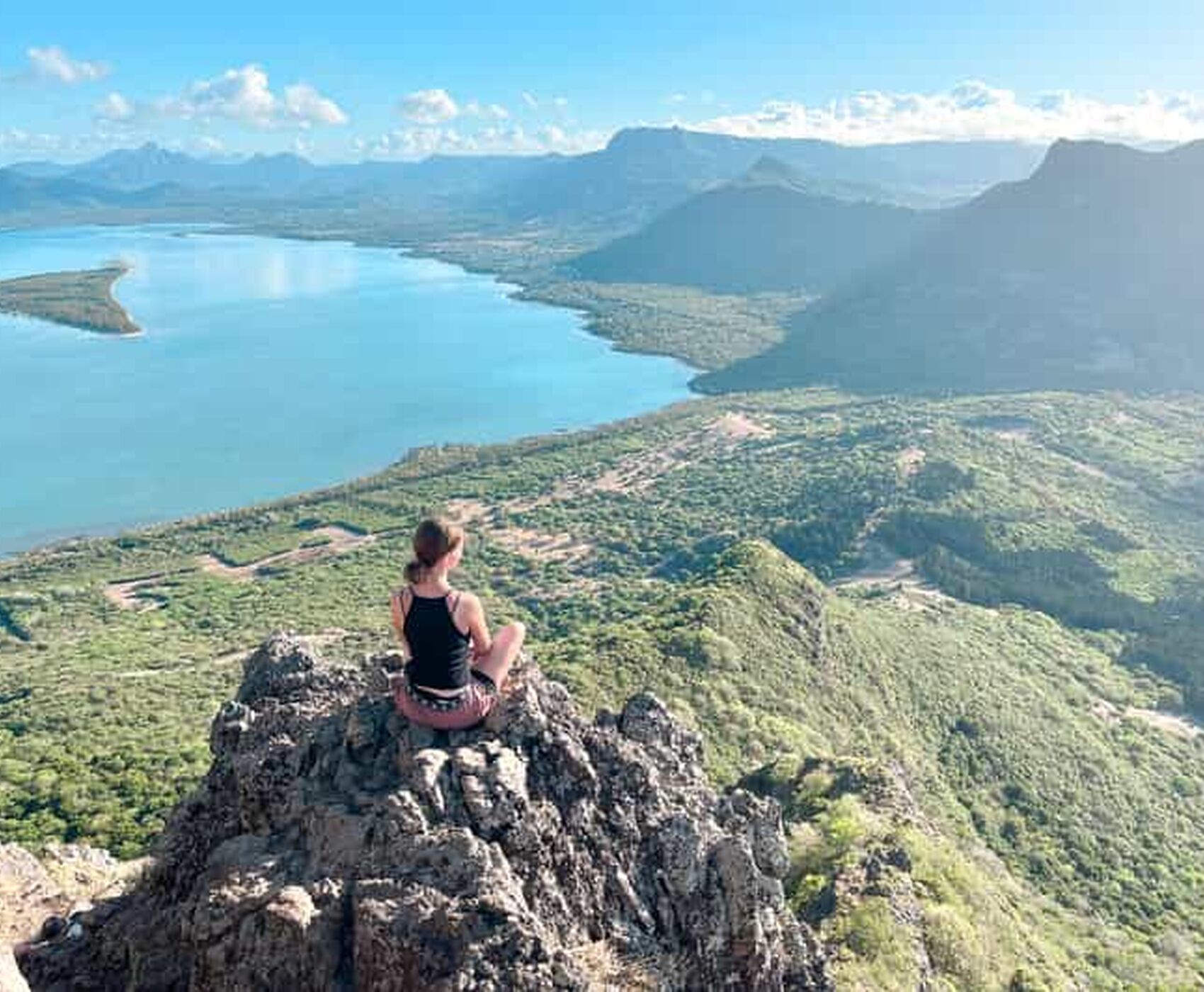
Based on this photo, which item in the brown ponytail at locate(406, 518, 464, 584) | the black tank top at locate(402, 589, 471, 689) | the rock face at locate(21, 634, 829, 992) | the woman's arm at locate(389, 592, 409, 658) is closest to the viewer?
the rock face at locate(21, 634, 829, 992)

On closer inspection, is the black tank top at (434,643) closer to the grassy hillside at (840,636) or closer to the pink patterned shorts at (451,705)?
the pink patterned shorts at (451,705)

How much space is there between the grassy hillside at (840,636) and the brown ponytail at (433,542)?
1791 centimetres

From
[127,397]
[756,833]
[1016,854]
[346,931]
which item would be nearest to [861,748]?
[1016,854]

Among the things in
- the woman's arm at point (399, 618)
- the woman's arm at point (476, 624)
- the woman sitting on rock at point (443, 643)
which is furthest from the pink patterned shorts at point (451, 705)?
the woman's arm at point (399, 618)

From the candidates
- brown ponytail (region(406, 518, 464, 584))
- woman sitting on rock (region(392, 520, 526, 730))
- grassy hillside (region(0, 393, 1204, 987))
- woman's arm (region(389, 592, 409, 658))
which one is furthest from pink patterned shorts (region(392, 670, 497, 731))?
grassy hillside (region(0, 393, 1204, 987))

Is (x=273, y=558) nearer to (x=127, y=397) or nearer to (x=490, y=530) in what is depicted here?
(x=490, y=530)

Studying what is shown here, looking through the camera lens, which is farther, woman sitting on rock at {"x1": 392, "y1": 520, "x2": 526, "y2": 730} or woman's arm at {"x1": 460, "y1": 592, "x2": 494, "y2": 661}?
woman's arm at {"x1": 460, "y1": 592, "x2": 494, "y2": 661}

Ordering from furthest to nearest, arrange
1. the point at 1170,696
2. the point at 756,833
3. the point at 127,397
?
the point at 127,397
the point at 1170,696
the point at 756,833

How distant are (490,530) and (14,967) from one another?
382ft

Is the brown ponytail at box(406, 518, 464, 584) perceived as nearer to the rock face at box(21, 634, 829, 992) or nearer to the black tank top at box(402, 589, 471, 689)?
the black tank top at box(402, 589, 471, 689)

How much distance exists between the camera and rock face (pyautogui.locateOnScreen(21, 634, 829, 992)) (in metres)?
10.0

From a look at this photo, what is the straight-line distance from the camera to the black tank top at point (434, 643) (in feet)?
36.6

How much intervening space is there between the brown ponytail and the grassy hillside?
17911 millimetres

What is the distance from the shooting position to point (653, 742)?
1889 cm
